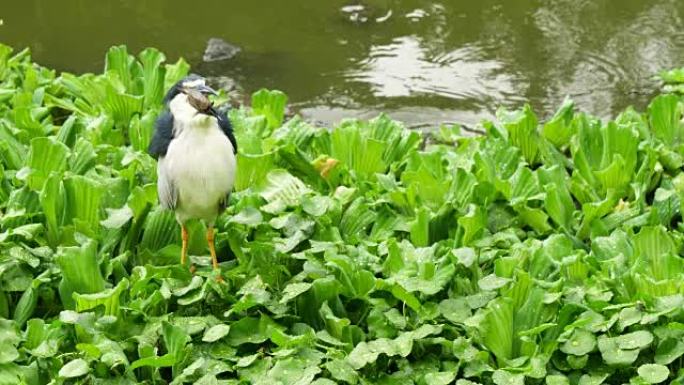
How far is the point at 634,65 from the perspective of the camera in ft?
22.5

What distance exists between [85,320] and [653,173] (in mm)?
2319

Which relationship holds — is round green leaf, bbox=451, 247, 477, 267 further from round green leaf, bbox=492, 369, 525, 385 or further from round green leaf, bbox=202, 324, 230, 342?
round green leaf, bbox=202, 324, 230, 342

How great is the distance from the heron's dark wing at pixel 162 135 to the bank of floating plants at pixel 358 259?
1.05 ft

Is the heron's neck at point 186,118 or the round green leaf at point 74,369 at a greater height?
the heron's neck at point 186,118

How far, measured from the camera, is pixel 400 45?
24.1ft

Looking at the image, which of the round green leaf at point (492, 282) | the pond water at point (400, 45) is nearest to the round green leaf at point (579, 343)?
the round green leaf at point (492, 282)

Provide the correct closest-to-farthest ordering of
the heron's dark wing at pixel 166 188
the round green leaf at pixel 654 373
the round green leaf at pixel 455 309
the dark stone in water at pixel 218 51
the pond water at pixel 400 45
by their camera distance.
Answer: the round green leaf at pixel 654 373, the round green leaf at pixel 455 309, the heron's dark wing at pixel 166 188, the pond water at pixel 400 45, the dark stone in water at pixel 218 51

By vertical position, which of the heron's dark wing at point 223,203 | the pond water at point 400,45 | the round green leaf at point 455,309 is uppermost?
the heron's dark wing at point 223,203

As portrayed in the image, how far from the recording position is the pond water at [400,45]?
656 centimetres

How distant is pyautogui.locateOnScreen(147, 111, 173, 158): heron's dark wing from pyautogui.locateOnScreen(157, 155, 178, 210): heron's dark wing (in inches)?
1.3

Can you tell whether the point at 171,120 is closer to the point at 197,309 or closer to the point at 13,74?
the point at 197,309

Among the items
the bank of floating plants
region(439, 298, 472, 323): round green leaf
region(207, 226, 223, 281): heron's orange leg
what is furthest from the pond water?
region(439, 298, 472, 323): round green leaf

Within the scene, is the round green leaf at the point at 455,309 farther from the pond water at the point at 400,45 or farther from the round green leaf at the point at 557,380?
the pond water at the point at 400,45

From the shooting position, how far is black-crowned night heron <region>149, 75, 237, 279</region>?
3686mm
